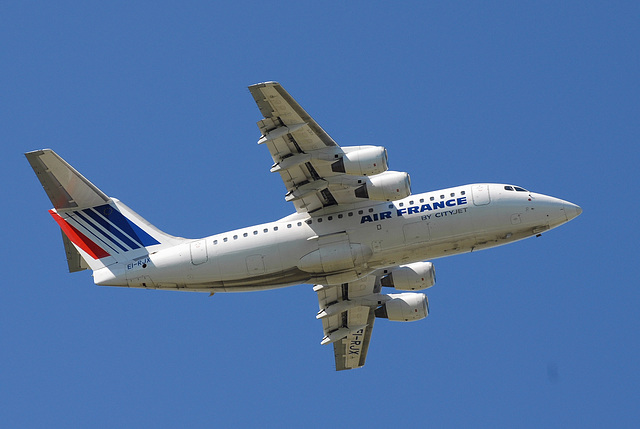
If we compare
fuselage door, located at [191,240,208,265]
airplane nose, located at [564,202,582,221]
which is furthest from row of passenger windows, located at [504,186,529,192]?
fuselage door, located at [191,240,208,265]

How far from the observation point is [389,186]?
92.2 feet

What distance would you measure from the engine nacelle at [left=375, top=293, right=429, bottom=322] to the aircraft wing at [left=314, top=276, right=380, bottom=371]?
58 cm

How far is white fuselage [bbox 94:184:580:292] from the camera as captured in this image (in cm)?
2903

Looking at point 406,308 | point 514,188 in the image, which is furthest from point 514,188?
point 406,308

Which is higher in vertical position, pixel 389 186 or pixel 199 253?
pixel 389 186

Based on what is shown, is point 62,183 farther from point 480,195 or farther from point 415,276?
point 480,195

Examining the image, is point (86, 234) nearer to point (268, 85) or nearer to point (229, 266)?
point (229, 266)

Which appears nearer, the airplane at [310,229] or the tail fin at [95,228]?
the airplane at [310,229]

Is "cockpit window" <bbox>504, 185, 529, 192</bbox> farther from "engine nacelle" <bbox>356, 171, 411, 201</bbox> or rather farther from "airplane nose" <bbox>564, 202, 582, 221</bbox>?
"engine nacelle" <bbox>356, 171, 411, 201</bbox>

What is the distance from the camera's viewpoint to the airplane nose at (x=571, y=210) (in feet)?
96.5

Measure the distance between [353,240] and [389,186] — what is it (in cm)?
217

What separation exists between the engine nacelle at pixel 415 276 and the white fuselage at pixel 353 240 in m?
2.44

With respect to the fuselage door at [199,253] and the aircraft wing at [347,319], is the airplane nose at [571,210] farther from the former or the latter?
the fuselage door at [199,253]

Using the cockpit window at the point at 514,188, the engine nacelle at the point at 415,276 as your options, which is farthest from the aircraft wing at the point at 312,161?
the engine nacelle at the point at 415,276
